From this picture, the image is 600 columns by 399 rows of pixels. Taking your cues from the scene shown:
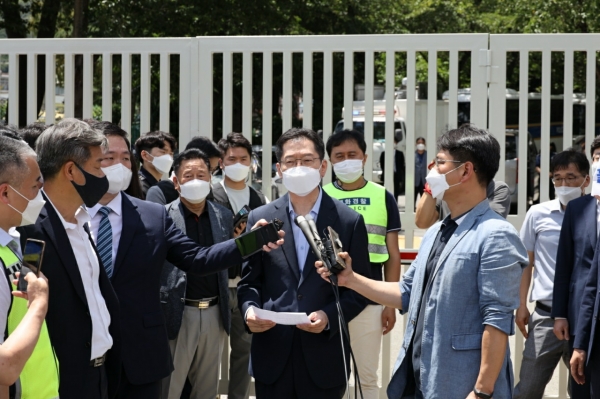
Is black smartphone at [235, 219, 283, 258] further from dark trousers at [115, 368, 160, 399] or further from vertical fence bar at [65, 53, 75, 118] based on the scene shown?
vertical fence bar at [65, 53, 75, 118]

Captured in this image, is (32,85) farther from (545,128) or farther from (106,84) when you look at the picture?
(545,128)

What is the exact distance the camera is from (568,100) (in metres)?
6.66

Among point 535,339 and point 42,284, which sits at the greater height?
point 42,284

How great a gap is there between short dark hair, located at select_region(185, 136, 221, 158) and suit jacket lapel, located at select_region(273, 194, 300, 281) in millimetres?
1834

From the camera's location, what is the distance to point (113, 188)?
4805mm

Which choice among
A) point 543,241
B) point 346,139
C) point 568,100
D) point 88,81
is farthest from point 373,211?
point 88,81

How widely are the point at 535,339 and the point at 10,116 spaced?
4.47m

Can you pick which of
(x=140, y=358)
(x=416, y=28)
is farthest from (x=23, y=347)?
(x=416, y=28)

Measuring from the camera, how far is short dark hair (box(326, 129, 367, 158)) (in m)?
6.16

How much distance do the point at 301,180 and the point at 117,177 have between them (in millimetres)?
1055

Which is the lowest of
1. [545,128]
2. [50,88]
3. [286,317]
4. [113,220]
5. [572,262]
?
[286,317]

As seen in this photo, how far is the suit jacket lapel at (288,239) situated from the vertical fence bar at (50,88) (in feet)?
9.70

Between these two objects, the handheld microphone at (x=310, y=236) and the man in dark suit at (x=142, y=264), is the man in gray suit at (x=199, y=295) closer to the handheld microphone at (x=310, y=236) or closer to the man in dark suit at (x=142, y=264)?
the man in dark suit at (x=142, y=264)

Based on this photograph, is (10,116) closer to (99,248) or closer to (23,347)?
(99,248)
